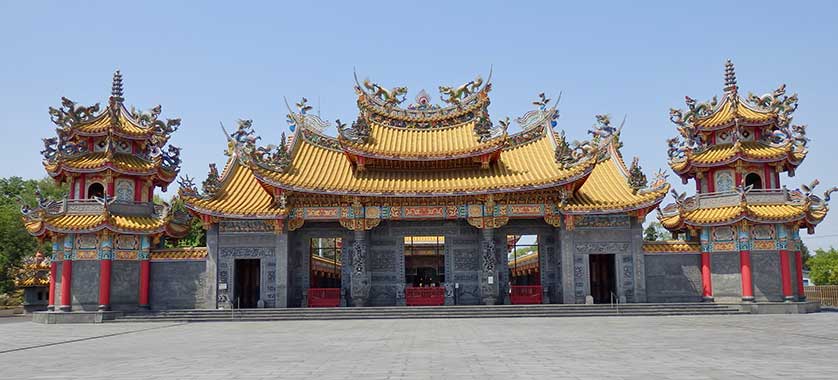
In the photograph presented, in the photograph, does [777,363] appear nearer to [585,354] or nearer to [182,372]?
[585,354]

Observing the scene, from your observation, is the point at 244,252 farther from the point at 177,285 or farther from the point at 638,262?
the point at 638,262

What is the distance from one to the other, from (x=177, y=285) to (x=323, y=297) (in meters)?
5.59

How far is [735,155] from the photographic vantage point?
2384 centimetres

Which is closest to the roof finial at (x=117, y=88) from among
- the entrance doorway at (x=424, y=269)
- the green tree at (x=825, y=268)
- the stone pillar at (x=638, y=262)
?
the entrance doorway at (x=424, y=269)

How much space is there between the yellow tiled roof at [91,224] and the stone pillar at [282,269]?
4450 millimetres

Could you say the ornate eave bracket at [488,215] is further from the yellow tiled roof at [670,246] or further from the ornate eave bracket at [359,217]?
the yellow tiled roof at [670,246]

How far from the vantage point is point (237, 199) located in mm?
25250

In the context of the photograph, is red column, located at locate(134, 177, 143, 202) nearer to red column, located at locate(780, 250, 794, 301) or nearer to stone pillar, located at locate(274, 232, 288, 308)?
stone pillar, located at locate(274, 232, 288, 308)

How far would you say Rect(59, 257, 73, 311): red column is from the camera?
75.0ft

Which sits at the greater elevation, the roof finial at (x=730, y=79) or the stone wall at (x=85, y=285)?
the roof finial at (x=730, y=79)

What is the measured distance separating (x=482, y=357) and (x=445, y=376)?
2177 mm

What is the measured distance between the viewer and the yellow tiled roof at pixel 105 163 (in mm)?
24094

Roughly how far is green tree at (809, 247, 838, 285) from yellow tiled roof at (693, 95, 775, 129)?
131 feet

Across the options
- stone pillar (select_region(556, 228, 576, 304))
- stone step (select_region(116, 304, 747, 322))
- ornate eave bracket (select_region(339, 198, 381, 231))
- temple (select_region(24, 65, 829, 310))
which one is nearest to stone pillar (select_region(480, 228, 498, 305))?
temple (select_region(24, 65, 829, 310))
